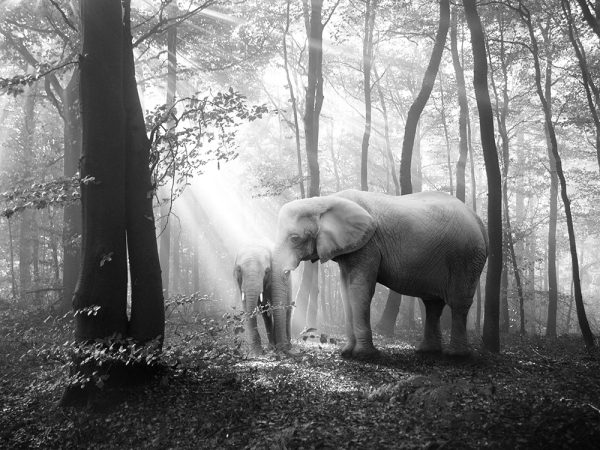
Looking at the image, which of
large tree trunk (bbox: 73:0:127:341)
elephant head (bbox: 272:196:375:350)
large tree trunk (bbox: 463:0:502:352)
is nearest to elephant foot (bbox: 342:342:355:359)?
elephant head (bbox: 272:196:375:350)

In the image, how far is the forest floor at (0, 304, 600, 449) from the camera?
→ 182 inches

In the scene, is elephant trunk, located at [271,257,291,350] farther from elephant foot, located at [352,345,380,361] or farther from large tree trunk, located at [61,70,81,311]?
large tree trunk, located at [61,70,81,311]

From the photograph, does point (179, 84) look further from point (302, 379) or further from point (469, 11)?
point (302, 379)

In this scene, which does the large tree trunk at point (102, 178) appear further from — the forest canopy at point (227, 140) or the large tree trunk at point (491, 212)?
the large tree trunk at point (491, 212)

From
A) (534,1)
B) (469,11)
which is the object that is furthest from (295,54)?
(469,11)

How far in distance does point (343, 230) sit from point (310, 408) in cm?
370

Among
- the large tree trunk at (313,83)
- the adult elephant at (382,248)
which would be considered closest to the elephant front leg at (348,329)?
the adult elephant at (382,248)

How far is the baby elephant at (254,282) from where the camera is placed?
11062mm

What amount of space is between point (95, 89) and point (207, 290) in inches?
1287

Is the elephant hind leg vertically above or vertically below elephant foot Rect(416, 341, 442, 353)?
above

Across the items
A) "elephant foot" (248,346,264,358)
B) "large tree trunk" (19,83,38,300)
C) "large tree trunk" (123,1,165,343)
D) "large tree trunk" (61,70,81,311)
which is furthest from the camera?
"large tree trunk" (19,83,38,300)

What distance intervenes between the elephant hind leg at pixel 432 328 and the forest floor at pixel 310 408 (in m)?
1.72

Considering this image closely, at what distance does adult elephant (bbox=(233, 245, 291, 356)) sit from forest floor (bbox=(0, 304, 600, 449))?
2.69m

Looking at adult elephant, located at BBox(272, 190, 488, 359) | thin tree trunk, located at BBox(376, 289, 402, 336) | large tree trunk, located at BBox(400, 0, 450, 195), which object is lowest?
thin tree trunk, located at BBox(376, 289, 402, 336)
